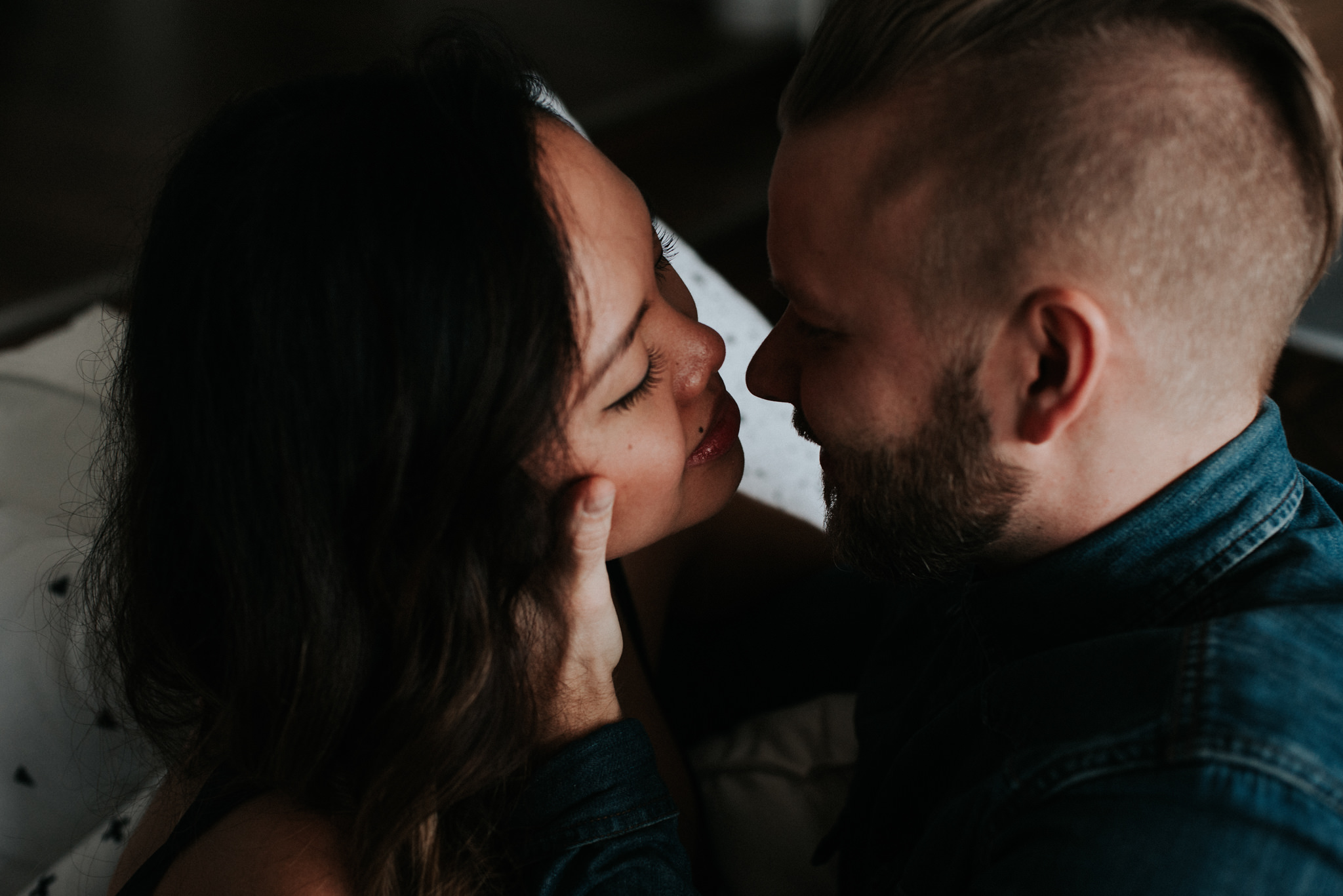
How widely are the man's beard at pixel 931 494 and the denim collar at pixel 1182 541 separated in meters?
0.09

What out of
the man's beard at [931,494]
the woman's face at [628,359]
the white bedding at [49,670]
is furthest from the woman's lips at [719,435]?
the white bedding at [49,670]

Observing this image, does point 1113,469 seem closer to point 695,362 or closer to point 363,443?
point 695,362

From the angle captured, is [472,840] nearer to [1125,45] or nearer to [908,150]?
[908,150]

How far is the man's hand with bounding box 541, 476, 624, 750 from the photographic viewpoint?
2.76 ft

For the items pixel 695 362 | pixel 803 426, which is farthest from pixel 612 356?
pixel 803 426

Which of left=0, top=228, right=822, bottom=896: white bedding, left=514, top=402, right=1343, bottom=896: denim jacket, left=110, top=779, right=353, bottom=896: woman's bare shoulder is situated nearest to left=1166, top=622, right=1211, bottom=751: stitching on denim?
left=514, top=402, right=1343, bottom=896: denim jacket

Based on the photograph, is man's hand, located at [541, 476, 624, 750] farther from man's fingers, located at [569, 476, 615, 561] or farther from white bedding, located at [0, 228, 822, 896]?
white bedding, located at [0, 228, 822, 896]

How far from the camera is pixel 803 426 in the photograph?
41.0 inches

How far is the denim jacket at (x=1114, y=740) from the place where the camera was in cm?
60

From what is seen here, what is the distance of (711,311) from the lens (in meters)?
1.48

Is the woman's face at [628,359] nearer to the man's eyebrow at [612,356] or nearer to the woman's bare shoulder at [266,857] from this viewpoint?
the man's eyebrow at [612,356]

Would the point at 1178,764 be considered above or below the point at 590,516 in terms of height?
below

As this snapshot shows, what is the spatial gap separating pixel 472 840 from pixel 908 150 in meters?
0.76

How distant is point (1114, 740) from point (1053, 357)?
0.31m
